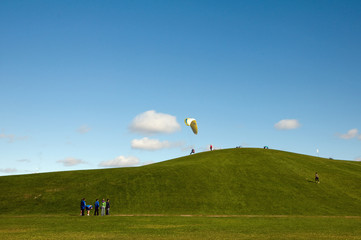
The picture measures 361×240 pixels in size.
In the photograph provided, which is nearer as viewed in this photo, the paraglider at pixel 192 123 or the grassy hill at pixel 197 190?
the grassy hill at pixel 197 190

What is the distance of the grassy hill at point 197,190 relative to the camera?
4684cm

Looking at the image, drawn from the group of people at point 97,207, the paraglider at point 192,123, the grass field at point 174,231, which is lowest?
the grass field at point 174,231

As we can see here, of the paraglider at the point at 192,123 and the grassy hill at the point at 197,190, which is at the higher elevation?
the paraglider at the point at 192,123

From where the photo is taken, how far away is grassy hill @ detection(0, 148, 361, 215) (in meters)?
46.8

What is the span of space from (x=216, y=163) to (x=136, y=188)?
22052mm

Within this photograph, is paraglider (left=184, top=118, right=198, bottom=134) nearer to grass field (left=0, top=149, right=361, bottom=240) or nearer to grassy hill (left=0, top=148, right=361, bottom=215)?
grassy hill (left=0, top=148, right=361, bottom=215)

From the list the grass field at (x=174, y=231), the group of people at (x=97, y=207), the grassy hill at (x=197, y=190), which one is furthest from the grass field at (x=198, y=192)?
the grass field at (x=174, y=231)

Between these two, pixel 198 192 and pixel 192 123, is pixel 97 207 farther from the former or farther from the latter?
pixel 192 123

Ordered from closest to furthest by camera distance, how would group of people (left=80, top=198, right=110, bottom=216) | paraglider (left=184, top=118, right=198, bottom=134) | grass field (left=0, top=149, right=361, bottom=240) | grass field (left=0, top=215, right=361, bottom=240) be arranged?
grass field (left=0, top=215, right=361, bottom=240)
group of people (left=80, top=198, right=110, bottom=216)
grass field (left=0, top=149, right=361, bottom=240)
paraglider (left=184, top=118, right=198, bottom=134)

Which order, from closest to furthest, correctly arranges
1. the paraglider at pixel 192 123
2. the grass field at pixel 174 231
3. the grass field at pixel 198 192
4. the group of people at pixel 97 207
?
the grass field at pixel 174 231
the group of people at pixel 97 207
the grass field at pixel 198 192
the paraglider at pixel 192 123

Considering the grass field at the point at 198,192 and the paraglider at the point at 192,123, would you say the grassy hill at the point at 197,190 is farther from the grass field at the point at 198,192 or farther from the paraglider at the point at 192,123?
the paraglider at the point at 192,123

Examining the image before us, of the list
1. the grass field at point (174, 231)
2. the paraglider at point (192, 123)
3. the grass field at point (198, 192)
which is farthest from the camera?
the paraglider at point (192, 123)

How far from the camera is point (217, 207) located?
155ft

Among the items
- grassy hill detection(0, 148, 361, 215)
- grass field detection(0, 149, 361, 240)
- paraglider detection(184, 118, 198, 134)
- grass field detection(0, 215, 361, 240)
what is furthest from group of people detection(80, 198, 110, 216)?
paraglider detection(184, 118, 198, 134)
